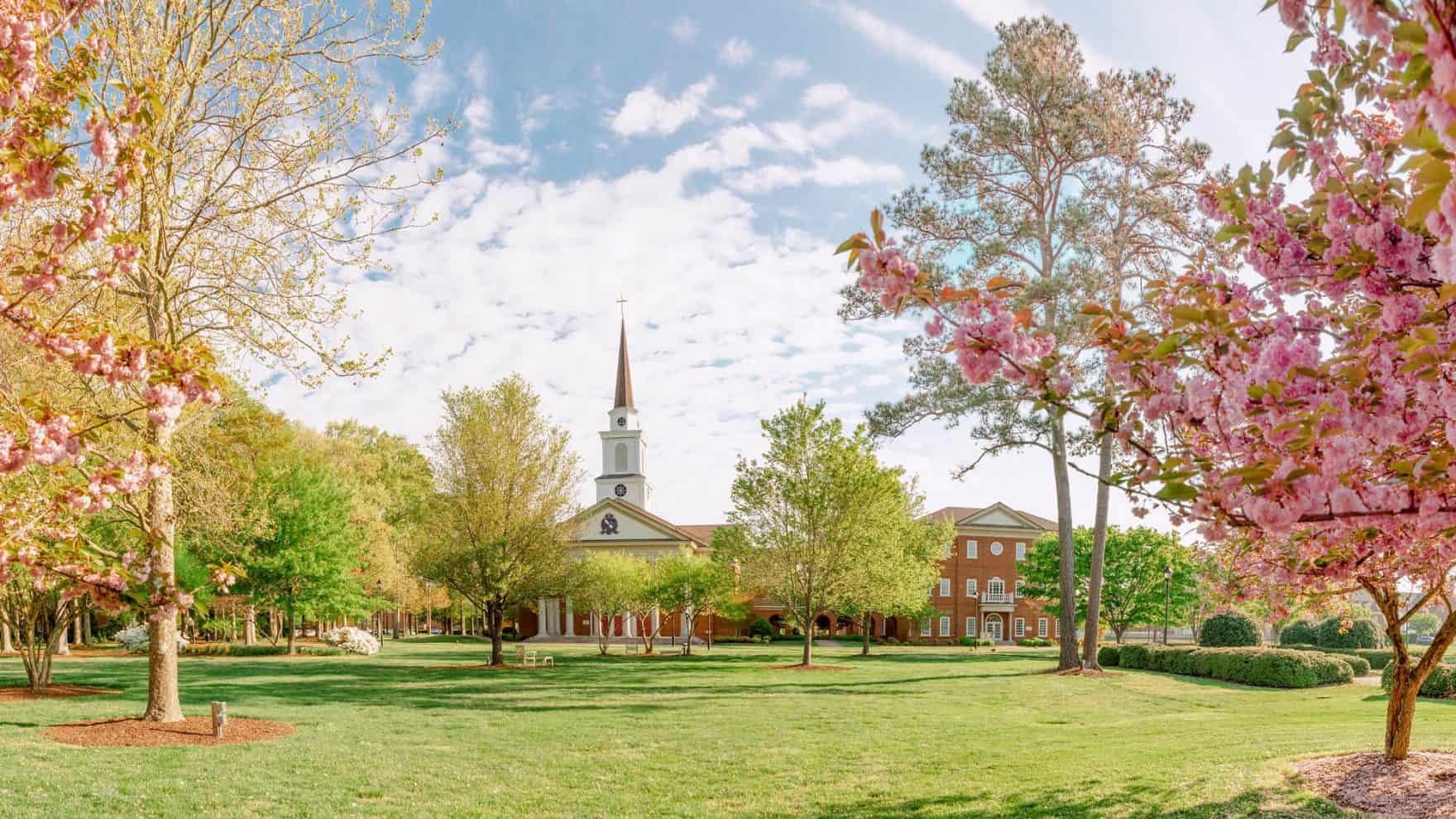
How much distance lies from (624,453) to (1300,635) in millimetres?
40440

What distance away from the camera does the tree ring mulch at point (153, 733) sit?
463 inches

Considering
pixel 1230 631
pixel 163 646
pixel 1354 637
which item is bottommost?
pixel 1354 637

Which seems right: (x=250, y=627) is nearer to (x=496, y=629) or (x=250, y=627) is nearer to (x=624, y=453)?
(x=496, y=629)

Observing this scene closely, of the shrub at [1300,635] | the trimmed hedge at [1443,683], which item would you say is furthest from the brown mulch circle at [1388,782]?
the shrub at [1300,635]

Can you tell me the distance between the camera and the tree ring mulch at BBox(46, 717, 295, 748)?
11766 mm

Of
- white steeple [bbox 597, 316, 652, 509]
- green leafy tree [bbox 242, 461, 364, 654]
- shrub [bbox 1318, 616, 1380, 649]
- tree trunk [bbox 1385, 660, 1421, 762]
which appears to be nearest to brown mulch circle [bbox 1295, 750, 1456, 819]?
tree trunk [bbox 1385, 660, 1421, 762]

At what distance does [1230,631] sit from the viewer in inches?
1240

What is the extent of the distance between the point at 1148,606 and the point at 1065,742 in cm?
3554

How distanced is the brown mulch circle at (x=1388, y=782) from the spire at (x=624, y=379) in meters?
53.9

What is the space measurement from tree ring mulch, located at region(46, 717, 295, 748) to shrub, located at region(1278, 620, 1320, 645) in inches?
1463

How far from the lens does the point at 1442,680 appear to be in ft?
66.5

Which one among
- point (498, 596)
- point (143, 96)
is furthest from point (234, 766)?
point (498, 596)

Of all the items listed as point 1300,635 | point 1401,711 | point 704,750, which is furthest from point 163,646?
point 1300,635

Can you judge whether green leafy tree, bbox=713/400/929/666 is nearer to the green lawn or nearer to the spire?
the green lawn
